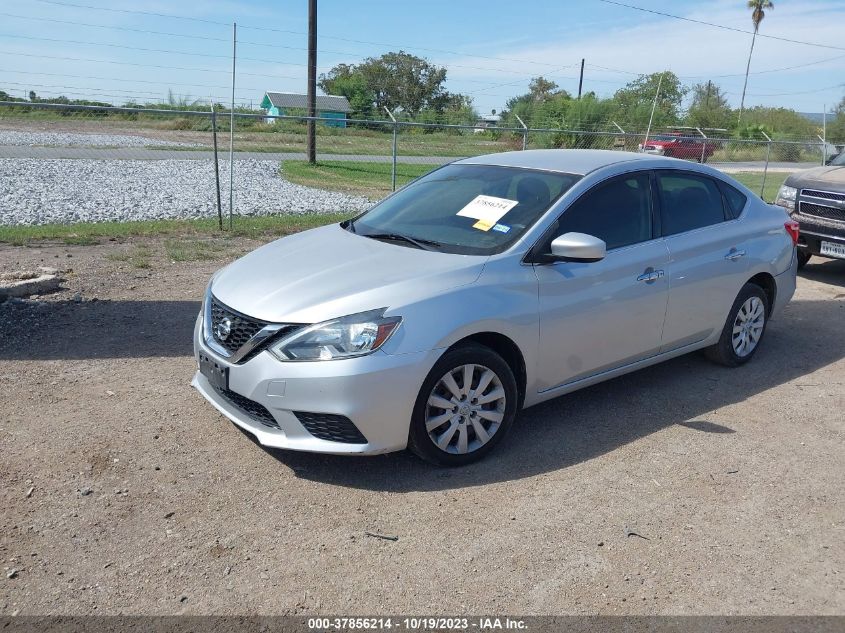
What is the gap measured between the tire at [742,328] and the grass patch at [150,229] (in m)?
6.86

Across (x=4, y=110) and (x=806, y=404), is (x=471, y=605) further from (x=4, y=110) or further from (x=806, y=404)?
(x=4, y=110)

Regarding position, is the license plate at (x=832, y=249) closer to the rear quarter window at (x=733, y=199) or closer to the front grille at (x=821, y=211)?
the front grille at (x=821, y=211)

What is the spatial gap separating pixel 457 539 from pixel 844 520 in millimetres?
1981

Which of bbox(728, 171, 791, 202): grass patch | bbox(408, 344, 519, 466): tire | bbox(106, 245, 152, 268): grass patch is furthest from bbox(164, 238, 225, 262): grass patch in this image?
bbox(728, 171, 791, 202): grass patch

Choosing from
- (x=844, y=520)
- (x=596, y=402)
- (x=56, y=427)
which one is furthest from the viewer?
(x=596, y=402)

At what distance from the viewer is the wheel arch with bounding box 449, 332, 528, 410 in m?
4.27

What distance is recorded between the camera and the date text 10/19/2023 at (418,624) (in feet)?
9.89

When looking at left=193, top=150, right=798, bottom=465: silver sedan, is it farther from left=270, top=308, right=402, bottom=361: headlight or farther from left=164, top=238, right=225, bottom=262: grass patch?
left=164, top=238, right=225, bottom=262: grass patch

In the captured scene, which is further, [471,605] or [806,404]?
[806,404]

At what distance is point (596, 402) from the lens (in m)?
5.35

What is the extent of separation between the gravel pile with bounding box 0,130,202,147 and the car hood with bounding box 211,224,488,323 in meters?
16.6

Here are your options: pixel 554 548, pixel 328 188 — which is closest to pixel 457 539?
pixel 554 548

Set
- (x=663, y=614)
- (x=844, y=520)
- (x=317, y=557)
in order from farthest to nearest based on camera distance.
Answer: (x=844, y=520)
(x=317, y=557)
(x=663, y=614)

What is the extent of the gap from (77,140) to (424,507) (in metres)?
22.2
